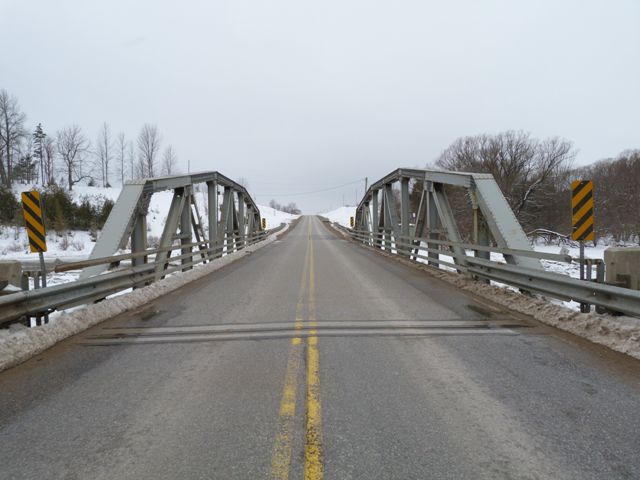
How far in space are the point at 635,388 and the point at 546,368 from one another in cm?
77

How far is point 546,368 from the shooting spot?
14.5ft

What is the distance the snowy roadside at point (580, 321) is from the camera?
5.01 metres

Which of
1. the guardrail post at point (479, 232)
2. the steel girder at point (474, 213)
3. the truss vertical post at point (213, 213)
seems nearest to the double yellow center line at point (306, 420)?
the steel girder at point (474, 213)

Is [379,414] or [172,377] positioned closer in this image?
[379,414]

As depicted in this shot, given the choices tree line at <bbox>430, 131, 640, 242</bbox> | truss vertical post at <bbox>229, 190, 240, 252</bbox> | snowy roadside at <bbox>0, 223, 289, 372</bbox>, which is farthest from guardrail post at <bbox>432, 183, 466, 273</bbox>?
tree line at <bbox>430, 131, 640, 242</bbox>

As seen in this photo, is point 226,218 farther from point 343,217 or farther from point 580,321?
point 343,217

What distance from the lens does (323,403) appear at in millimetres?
3541

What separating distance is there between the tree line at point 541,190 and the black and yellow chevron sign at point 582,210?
104 ft

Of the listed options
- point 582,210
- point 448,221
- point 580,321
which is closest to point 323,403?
point 580,321

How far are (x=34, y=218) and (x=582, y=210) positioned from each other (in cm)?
894

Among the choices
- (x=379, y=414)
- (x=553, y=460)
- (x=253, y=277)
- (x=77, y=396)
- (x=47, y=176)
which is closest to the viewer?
(x=553, y=460)

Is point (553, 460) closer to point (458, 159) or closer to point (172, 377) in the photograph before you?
point (172, 377)

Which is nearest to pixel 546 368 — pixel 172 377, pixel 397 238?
pixel 172 377

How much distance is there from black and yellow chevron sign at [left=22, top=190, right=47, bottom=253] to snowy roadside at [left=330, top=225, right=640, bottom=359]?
7898 millimetres
